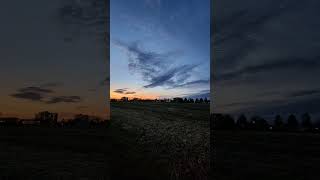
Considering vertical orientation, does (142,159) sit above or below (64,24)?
below

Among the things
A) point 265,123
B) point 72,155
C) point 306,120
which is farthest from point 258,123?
point 72,155

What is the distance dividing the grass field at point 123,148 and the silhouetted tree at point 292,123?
1.51 meters

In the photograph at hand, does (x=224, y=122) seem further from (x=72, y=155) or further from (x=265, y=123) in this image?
(x=72, y=155)

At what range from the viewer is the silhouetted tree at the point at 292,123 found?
6094 mm

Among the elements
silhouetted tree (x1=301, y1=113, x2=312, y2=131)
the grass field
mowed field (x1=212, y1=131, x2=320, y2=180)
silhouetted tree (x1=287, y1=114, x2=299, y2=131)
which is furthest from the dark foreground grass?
silhouetted tree (x1=301, y1=113, x2=312, y2=131)

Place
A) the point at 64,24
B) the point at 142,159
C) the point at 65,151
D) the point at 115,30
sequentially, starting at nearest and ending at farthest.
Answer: the point at 142,159 → the point at 115,30 → the point at 65,151 → the point at 64,24

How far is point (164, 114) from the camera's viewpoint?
552cm

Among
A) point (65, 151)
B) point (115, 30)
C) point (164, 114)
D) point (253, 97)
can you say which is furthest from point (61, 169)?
point (253, 97)

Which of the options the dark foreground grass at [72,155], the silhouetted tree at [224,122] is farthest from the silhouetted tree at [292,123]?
the dark foreground grass at [72,155]

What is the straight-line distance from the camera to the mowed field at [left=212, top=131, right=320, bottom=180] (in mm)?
5656

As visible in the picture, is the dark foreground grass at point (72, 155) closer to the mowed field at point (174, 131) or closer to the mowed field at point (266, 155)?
the mowed field at point (174, 131)

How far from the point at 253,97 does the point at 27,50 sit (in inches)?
144

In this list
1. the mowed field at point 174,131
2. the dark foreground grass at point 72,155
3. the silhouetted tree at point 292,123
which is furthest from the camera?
the silhouetted tree at point 292,123

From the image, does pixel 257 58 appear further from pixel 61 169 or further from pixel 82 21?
pixel 61 169
